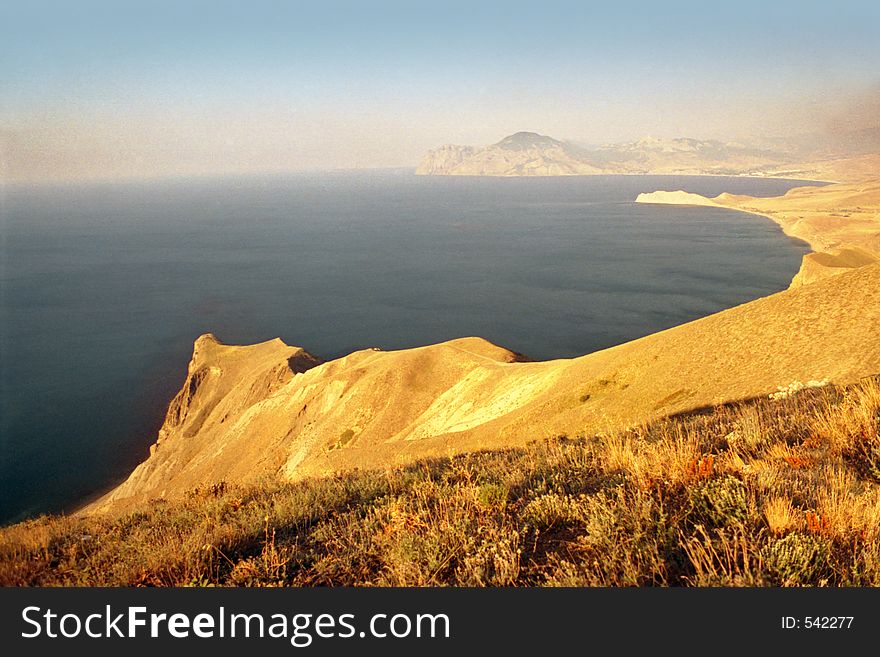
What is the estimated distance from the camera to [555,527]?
4801 millimetres

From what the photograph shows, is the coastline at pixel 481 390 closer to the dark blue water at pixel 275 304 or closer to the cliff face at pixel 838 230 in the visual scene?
the dark blue water at pixel 275 304

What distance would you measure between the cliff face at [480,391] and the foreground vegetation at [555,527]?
279cm

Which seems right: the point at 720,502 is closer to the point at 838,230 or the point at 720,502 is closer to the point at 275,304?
the point at 275,304

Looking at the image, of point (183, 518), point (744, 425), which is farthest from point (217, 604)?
point (744, 425)

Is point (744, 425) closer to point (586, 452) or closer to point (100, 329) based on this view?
point (586, 452)

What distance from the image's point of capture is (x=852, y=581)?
3.52 metres

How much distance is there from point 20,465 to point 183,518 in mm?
67782

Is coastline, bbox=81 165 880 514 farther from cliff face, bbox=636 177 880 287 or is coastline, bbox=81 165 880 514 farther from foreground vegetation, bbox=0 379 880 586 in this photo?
cliff face, bbox=636 177 880 287

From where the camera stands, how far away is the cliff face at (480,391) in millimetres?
18625

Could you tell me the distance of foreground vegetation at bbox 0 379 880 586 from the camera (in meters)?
3.77

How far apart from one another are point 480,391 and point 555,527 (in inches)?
1143

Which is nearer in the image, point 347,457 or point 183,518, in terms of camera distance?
point 183,518

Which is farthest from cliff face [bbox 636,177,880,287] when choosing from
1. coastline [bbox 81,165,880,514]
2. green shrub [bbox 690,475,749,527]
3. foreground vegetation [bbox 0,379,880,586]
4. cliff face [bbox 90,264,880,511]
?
green shrub [bbox 690,475,749,527]

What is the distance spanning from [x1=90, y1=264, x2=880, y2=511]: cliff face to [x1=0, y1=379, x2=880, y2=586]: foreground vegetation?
2.79 metres
